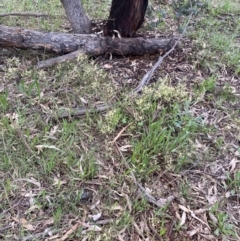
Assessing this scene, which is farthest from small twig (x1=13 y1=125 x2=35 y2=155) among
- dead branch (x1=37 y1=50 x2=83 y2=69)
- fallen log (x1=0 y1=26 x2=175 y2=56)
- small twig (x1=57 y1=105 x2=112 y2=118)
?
fallen log (x1=0 y1=26 x2=175 y2=56)

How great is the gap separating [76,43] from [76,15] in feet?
1.37

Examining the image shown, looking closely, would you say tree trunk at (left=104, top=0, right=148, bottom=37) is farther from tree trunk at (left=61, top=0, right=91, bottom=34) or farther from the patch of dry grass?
the patch of dry grass

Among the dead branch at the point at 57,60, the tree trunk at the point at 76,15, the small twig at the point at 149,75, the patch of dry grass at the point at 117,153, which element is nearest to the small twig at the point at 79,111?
the patch of dry grass at the point at 117,153

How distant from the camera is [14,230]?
5.50ft

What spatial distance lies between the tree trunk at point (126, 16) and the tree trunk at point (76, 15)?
0.74 feet

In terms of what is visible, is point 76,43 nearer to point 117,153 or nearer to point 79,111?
point 79,111

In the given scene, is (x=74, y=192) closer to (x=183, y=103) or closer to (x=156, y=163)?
(x=156, y=163)

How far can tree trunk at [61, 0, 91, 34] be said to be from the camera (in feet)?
10.0

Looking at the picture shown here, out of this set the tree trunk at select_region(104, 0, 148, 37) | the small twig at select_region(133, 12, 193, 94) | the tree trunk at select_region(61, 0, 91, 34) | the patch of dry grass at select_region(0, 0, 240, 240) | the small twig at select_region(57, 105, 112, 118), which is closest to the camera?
the patch of dry grass at select_region(0, 0, 240, 240)

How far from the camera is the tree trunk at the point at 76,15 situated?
10.0 ft

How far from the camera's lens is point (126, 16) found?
297 cm

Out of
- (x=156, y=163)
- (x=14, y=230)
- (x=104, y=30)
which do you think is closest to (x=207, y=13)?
(x=104, y=30)

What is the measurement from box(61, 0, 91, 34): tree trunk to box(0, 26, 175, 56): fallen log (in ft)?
0.99

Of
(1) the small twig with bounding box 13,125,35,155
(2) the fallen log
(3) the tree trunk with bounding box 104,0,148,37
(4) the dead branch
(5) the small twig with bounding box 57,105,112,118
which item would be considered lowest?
(1) the small twig with bounding box 13,125,35,155
